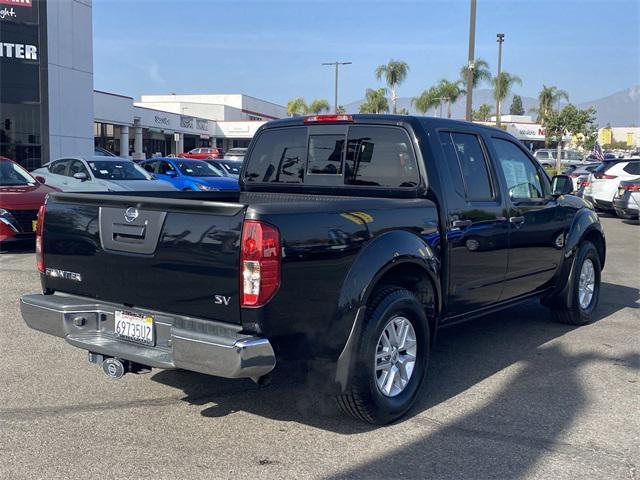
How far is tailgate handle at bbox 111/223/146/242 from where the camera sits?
3.94m

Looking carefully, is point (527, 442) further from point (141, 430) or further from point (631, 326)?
point (631, 326)

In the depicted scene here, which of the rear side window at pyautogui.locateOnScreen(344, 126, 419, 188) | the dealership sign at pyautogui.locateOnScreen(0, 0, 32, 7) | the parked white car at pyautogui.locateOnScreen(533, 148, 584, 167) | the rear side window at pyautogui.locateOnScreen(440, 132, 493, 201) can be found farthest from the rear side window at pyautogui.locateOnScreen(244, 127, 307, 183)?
the parked white car at pyautogui.locateOnScreen(533, 148, 584, 167)

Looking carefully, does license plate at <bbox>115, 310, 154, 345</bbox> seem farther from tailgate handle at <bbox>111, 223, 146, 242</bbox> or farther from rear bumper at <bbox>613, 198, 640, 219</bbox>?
rear bumper at <bbox>613, 198, 640, 219</bbox>

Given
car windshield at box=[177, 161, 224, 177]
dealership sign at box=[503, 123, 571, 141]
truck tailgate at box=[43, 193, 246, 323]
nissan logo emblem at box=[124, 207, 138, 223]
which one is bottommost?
truck tailgate at box=[43, 193, 246, 323]

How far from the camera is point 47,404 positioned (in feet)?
15.1

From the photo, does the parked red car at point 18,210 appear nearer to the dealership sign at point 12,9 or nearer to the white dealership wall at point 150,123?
the dealership sign at point 12,9

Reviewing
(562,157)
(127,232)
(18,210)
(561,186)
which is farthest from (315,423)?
(562,157)

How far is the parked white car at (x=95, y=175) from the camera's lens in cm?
1388

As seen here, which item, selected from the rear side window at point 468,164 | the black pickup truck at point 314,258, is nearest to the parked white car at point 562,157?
the rear side window at point 468,164

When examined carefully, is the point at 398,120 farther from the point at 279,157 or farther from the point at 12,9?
the point at 12,9

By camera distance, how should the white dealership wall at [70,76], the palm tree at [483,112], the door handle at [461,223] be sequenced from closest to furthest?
the door handle at [461,223] < the white dealership wall at [70,76] < the palm tree at [483,112]

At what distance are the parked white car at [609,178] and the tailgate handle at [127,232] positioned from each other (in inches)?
651

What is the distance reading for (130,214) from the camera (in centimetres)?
400

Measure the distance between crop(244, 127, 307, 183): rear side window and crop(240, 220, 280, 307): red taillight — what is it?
6.57 feet
